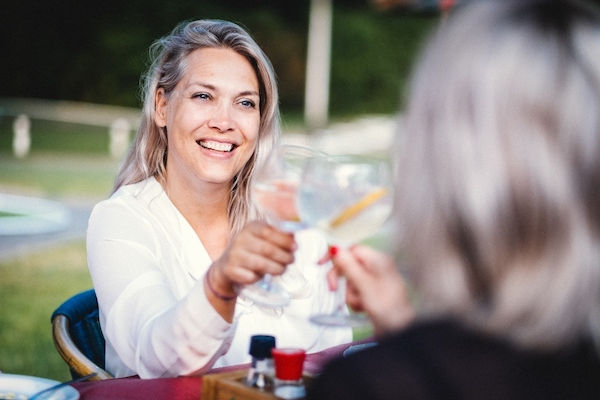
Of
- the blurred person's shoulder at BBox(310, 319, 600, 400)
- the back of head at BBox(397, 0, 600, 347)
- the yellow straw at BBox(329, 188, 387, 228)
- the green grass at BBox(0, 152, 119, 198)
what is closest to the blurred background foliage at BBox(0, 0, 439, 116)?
the green grass at BBox(0, 152, 119, 198)

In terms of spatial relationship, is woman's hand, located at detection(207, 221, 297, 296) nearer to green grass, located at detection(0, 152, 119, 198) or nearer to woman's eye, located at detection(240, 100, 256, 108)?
woman's eye, located at detection(240, 100, 256, 108)

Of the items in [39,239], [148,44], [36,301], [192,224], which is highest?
[148,44]

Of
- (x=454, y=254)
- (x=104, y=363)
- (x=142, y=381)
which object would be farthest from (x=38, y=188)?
(x=454, y=254)

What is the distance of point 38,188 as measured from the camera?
14.6m

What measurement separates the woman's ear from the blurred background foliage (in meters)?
25.1

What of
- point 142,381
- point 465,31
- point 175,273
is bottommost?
point 142,381

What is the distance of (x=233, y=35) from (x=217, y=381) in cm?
161

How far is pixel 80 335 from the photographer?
2615mm

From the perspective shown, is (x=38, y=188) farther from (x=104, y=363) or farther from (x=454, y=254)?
(x=454, y=254)

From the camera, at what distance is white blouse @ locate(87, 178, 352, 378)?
182 cm

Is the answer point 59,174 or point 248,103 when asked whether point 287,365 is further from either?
point 59,174

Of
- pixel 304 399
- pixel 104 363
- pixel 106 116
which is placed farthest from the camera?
pixel 106 116

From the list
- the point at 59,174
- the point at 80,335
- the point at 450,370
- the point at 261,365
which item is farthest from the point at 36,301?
the point at 59,174

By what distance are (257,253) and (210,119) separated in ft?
4.15
